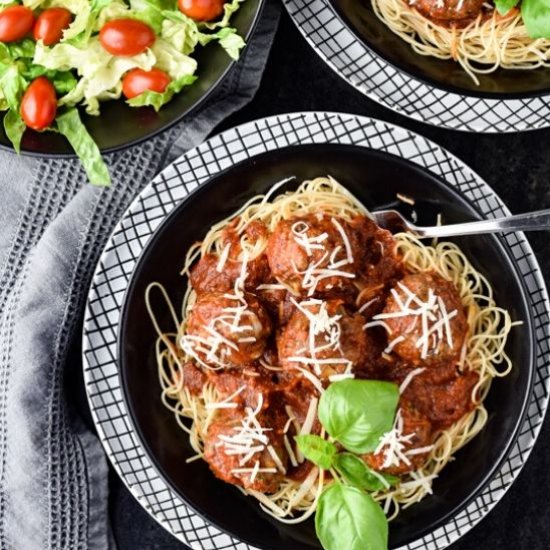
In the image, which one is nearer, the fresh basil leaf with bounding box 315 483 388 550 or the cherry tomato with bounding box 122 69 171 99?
the fresh basil leaf with bounding box 315 483 388 550

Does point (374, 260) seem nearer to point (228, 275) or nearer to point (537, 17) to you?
point (228, 275)

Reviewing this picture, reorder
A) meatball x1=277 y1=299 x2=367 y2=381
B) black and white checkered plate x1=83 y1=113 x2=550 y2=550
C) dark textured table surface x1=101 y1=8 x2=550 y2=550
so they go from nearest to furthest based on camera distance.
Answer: meatball x1=277 y1=299 x2=367 y2=381 < black and white checkered plate x1=83 y1=113 x2=550 y2=550 < dark textured table surface x1=101 y1=8 x2=550 y2=550

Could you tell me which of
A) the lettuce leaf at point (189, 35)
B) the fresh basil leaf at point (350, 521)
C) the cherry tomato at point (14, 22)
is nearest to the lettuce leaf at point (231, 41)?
the lettuce leaf at point (189, 35)

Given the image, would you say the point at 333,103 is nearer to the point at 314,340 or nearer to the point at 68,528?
the point at 314,340

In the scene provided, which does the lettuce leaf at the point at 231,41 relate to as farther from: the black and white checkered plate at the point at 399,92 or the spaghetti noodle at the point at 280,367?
the spaghetti noodle at the point at 280,367

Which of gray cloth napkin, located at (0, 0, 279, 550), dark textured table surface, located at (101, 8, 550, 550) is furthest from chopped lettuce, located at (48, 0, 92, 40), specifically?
dark textured table surface, located at (101, 8, 550, 550)

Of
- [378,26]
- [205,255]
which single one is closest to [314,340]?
[205,255]

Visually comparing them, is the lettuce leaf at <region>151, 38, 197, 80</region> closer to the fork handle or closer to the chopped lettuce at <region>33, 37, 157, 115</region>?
the chopped lettuce at <region>33, 37, 157, 115</region>

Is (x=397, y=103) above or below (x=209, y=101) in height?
above
